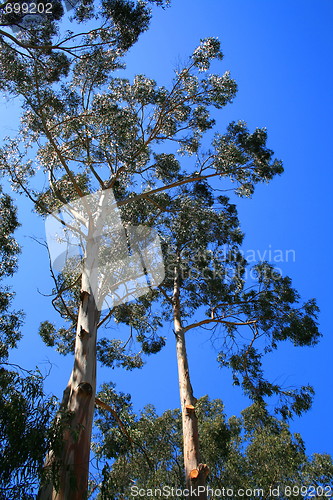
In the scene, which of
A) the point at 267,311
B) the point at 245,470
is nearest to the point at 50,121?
the point at 267,311

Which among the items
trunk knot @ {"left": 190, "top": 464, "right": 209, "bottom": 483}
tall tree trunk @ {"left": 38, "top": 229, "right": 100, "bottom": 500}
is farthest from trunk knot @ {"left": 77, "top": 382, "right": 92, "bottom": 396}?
trunk knot @ {"left": 190, "top": 464, "right": 209, "bottom": 483}

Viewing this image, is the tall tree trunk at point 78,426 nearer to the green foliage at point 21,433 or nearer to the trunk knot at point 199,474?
the green foliage at point 21,433

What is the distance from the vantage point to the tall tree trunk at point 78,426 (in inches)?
145

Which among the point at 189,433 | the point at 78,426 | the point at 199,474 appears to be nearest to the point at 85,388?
the point at 78,426

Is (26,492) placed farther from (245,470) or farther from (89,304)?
(245,470)

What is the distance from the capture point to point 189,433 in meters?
5.76

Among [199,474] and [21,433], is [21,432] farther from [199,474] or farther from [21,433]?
[199,474]

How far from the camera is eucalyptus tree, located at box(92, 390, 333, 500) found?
7.16 m

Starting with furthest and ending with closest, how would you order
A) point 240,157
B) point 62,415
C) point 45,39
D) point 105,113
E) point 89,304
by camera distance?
point 240,157, point 105,113, point 45,39, point 89,304, point 62,415

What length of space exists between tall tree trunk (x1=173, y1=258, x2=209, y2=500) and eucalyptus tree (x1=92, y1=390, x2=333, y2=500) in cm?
108

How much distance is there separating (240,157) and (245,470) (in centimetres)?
651

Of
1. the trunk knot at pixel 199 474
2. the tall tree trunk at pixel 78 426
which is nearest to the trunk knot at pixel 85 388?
the tall tree trunk at pixel 78 426

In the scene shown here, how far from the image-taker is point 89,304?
5.71m

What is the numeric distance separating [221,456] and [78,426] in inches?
195
